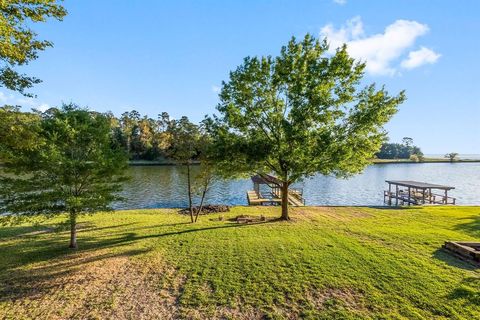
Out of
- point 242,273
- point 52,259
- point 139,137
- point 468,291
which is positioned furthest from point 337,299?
point 139,137

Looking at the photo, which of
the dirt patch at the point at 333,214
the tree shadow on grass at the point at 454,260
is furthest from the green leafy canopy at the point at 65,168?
the tree shadow on grass at the point at 454,260

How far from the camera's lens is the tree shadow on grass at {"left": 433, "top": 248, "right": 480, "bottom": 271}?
8539mm

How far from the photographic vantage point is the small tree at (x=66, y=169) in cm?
945

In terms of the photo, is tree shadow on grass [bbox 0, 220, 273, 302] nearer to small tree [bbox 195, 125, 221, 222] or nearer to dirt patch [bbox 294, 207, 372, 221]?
small tree [bbox 195, 125, 221, 222]

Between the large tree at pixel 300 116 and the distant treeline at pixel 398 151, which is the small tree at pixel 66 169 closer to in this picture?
the large tree at pixel 300 116

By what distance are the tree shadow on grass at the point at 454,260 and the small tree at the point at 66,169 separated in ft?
38.9

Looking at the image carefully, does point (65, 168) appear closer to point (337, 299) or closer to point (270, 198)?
point (337, 299)

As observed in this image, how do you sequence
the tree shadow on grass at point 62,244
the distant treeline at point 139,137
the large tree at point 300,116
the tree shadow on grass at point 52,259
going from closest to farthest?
the tree shadow on grass at point 52,259 < the tree shadow on grass at point 62,244 < the large tree at point 300,116 < the distant treeline at point 139,137

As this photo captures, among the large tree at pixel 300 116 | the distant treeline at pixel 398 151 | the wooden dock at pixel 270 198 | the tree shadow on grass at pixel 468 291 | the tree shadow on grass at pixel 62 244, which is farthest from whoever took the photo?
the distant treeline at pixel 398 151

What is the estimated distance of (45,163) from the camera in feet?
30.9

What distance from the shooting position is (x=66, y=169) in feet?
32.1

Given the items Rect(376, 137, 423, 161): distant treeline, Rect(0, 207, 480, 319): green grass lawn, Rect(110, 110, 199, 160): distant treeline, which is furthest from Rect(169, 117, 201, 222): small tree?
Rect(376, 137, 423, 161): distant treeline

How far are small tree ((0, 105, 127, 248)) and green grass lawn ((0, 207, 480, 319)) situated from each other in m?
1.87

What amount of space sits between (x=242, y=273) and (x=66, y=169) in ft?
23.4
